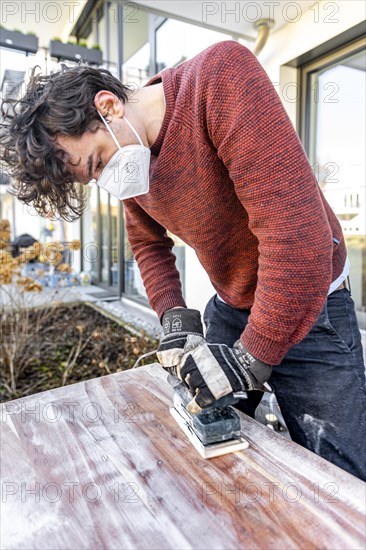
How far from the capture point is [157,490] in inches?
28.3

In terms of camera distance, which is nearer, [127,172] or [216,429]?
[216,429]

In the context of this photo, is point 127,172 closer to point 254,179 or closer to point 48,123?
point 48,123

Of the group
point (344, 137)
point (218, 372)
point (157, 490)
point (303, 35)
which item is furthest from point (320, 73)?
point (157, 490)

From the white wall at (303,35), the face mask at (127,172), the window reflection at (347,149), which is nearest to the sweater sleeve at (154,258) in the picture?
the face mask at (127,172)

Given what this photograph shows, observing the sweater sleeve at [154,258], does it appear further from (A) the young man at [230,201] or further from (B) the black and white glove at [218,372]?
(B) the black and white glove at [218,372]

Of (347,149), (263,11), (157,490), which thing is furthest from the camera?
(347,149)

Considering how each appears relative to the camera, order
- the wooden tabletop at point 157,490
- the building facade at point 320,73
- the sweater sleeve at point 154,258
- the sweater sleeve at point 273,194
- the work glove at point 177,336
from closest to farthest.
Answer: the wooden tabletop at point 157,490, the sweater sleeve at point 273,194, the work glove at point 177,336, the sweater sleeve at point 154,258, the building facade at point 320,73

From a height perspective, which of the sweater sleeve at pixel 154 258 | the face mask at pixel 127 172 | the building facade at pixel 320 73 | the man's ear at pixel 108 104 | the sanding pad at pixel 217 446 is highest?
the building facade at pixel 320 73

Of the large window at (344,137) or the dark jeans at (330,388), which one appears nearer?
the dark jeans at (330,388)

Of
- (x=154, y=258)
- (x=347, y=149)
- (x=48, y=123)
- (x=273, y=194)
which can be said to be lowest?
(x=154, y=258)

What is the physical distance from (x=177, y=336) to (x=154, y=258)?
36 centimetres

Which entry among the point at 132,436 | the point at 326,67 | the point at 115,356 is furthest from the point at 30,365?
the point at 326,67

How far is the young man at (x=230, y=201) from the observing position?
2.49 feet

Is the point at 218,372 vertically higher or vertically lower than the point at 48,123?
lower
